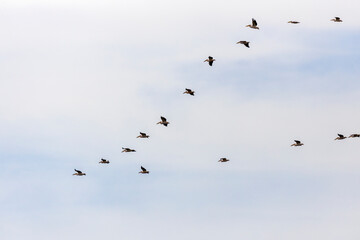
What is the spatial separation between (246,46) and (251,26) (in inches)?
187

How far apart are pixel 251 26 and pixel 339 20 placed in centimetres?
1838

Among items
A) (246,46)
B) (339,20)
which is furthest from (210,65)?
(339,20)

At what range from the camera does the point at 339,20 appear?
199625 mm

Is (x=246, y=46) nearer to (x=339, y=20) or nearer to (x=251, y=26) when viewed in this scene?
(x=251, y=26)

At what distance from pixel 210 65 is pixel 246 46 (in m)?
8.57

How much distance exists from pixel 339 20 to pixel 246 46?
64.4 ft

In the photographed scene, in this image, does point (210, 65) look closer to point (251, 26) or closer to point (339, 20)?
point (251, 26)

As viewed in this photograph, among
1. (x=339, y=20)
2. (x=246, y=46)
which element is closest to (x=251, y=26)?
(x=246, y=46)

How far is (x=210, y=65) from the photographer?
648ft

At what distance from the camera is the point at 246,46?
19950 centimetres

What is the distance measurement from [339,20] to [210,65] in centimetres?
2793

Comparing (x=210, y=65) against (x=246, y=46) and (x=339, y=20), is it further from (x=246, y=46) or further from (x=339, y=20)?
(x=339, y=20)
